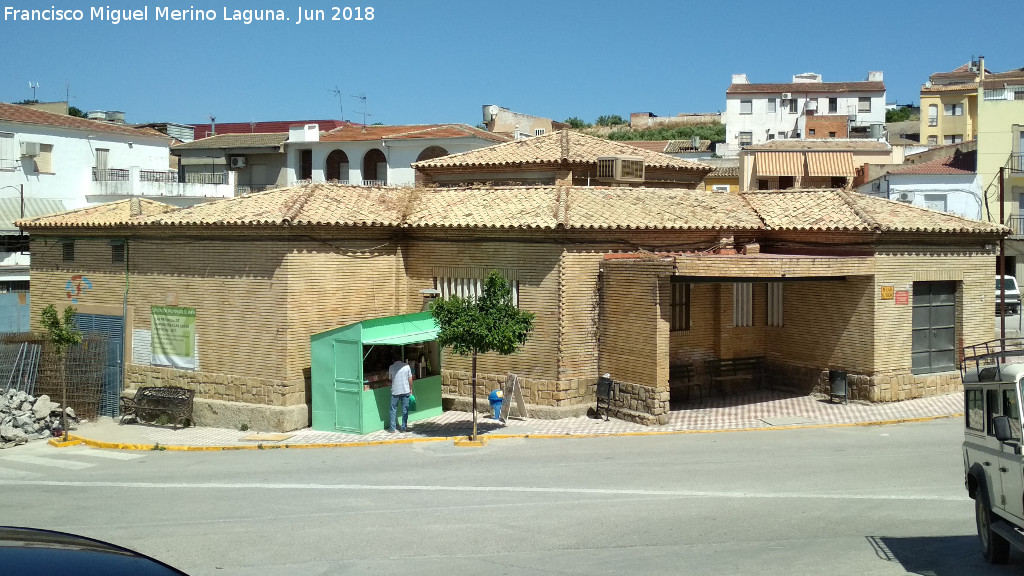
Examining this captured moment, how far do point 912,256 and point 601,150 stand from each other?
283 inches

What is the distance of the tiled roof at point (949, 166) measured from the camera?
35.9 metres

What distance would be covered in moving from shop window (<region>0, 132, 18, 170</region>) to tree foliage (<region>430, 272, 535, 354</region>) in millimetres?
26293

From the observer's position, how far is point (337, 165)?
40812 millimetres

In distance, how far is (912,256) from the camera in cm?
1969

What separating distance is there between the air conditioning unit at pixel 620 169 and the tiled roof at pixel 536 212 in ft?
1.74

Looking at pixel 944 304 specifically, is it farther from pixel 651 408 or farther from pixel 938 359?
pixel 651 408

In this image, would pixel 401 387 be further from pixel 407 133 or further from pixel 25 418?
pixel 407 133

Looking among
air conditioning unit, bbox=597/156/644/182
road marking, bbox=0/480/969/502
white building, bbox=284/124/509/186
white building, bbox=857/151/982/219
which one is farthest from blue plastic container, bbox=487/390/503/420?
white building, bbox=857/151/982/219

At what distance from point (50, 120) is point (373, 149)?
12869 mm

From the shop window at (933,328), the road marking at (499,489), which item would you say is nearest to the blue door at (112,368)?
the road marking at (499,489)

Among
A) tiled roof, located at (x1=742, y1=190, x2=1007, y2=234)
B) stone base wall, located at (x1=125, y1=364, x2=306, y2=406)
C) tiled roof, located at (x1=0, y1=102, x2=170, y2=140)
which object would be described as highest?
tiled roof, located at (x1=0, y1=102, x2=170, y2=140)

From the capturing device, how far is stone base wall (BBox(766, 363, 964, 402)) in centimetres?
1936

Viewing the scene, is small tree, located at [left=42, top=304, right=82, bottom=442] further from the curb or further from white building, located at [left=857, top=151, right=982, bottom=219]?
white building, located at [left=857, top=151, right=982, bottom=219]

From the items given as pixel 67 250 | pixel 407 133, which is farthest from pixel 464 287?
pixel 407 133
